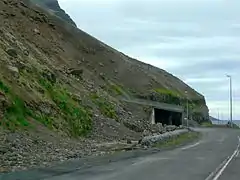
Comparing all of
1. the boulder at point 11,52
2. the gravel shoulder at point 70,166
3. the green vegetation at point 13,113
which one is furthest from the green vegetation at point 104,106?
the gravel shoulder at point 70,166

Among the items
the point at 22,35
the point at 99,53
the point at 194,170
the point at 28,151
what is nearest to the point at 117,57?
the point at 99,53

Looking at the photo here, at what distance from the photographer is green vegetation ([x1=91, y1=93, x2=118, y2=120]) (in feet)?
202

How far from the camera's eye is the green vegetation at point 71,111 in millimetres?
48969

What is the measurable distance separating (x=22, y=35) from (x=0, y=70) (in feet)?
85.8

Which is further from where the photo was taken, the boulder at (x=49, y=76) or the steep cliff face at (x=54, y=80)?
the boulder at (x=49, y=76)

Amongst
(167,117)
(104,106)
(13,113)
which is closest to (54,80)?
(104,106)

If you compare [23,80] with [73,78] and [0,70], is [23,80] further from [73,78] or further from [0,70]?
[73,78]

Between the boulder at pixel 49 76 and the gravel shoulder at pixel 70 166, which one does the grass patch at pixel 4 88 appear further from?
the boulder at pixel 49 76

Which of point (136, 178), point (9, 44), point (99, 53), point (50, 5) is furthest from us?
point (50, 5)

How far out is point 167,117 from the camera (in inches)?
4510

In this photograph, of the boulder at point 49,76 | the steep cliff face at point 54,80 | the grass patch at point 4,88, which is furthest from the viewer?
the boulder at point 49,76

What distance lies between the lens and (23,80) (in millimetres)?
46312

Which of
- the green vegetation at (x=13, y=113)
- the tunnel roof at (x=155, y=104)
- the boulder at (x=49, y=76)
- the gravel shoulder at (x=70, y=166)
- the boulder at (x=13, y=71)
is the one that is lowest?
the gravel shoulder at (x=70, y=166)

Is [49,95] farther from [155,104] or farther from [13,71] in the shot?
[155,104]
